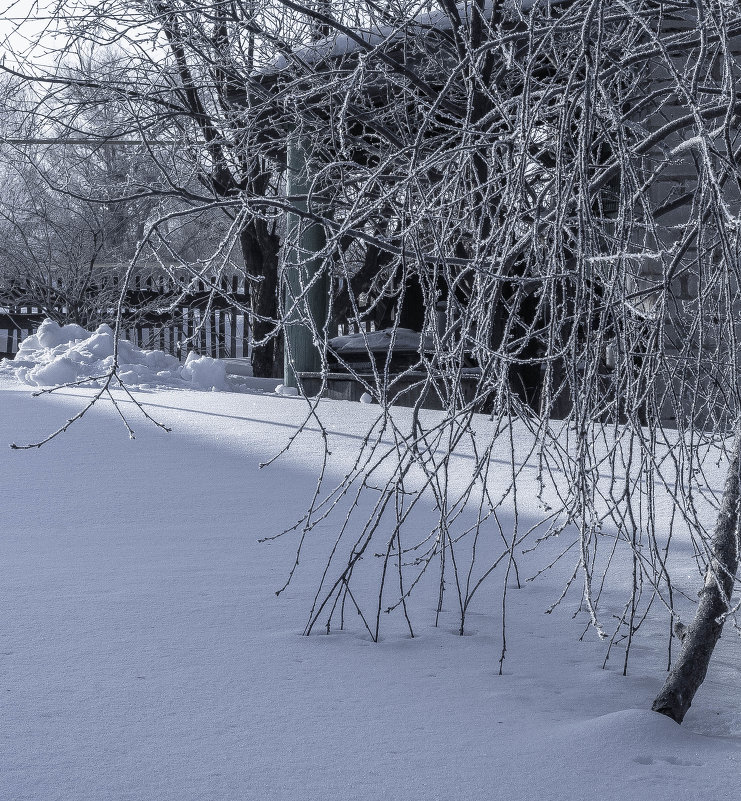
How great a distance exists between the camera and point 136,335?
1569cm

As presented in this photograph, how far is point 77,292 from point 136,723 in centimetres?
1215

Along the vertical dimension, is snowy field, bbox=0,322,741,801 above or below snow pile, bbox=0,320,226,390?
below

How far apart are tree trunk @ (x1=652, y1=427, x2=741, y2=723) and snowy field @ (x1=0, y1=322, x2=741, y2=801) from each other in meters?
0.07

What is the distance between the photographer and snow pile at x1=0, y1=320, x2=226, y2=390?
28.4ft

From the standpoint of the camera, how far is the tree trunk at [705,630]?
1.96 metres

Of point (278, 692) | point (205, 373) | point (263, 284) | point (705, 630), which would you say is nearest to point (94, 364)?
point (205, 373)

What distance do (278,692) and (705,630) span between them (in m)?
0.96

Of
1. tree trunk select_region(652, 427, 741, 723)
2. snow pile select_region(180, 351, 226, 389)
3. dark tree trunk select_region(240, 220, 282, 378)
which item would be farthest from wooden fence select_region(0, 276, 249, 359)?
tree trunk select_region(652, 427, 741, 723)

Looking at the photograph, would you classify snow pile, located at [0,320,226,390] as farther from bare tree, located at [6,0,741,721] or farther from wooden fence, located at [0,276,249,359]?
wooden fence, located at [0,276,249,359]

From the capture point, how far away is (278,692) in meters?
2.01

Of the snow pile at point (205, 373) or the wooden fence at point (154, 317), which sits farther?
the wooden fence at point (154, 317)

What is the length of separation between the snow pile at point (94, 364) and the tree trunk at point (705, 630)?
6790mm

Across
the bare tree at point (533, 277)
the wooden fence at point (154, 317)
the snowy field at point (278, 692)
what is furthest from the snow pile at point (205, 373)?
the snowy field at point (278, 692)

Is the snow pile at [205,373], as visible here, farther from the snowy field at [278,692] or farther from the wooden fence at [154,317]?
the snowy field at [278,692]
